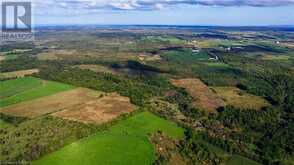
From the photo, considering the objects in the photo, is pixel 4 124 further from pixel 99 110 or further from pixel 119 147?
pixel 119 147

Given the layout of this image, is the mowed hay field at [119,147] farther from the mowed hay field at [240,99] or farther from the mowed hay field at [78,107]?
the mowed hay field at [240,99]

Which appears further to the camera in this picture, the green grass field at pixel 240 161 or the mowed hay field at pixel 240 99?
the mowed hay field at pixel 240 99

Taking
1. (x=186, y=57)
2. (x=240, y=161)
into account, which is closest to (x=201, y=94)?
(x=240, y=161)

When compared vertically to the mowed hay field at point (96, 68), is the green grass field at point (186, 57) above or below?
above

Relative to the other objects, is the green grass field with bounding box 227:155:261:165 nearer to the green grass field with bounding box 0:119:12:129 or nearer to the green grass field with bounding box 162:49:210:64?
the green grass field with bounding box 0:119:12:129

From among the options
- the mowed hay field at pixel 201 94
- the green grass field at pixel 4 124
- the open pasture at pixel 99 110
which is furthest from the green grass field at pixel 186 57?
the green grass field at pixel 4 124
